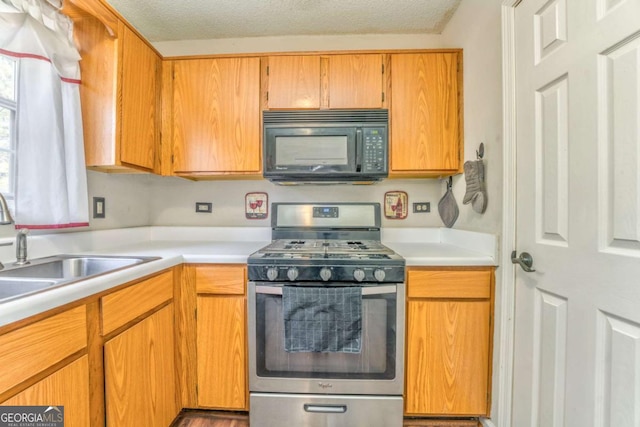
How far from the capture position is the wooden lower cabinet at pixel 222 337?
1432mm

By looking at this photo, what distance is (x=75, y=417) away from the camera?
0.85 m

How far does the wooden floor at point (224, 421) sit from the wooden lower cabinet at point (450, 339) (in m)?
0.11

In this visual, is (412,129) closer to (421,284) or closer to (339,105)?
(339,105)

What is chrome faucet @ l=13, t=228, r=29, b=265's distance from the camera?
114 cm

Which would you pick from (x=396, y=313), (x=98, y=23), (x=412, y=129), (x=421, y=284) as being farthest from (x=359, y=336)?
(x=98, y=23)

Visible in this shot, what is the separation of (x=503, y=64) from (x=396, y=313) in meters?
1.32

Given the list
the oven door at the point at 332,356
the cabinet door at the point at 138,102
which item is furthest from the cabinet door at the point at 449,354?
the cabinet door at the point at 138,102

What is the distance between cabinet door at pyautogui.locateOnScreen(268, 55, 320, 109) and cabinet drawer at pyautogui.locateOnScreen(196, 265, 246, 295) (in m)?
1.07

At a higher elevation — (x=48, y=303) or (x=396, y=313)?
(x=48, y=303)

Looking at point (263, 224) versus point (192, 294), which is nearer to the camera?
point (192, 294)

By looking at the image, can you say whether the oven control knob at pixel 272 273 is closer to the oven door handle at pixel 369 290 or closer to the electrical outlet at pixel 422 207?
the oven door handle at pixel 369 290

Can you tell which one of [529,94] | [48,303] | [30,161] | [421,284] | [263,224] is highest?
[529,94]

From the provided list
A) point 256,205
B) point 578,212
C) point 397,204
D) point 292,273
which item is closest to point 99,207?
point 256,205

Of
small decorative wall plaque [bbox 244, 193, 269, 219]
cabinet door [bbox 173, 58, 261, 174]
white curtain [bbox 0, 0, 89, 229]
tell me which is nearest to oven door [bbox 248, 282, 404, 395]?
small decorative wall plaque [bbox 244, 193, 269, 219]
